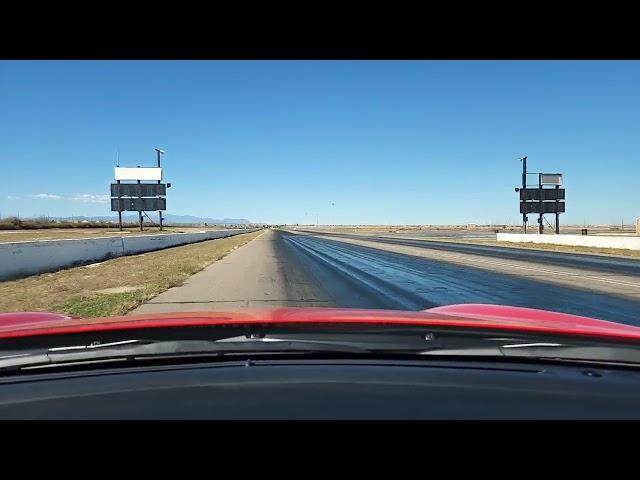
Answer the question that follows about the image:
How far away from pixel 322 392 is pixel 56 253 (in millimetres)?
18426

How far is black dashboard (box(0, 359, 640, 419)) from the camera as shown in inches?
75.6

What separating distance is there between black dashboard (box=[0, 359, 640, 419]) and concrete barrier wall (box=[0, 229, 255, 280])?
1433 centimetres

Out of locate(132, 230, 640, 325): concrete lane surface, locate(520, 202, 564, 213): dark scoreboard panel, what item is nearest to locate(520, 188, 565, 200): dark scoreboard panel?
locate(520, 202, 564, 213): dark scoreboard panel

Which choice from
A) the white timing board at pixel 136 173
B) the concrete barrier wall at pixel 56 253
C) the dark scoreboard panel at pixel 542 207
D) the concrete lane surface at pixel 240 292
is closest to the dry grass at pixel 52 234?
the concrete barrier wall at pixel 56 253

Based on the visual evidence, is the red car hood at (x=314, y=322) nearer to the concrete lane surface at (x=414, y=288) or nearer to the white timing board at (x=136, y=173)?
the concrete lane surface at (x=414, y=288)

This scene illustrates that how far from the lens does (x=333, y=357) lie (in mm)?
2770

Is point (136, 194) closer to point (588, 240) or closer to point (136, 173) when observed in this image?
point (136, 173)

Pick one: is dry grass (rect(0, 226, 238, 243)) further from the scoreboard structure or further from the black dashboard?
the black dashboard

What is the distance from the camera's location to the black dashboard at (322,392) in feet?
6.30

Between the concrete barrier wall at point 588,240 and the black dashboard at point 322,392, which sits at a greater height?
the black dashboard at point 322,392

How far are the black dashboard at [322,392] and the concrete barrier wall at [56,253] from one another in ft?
47.0
